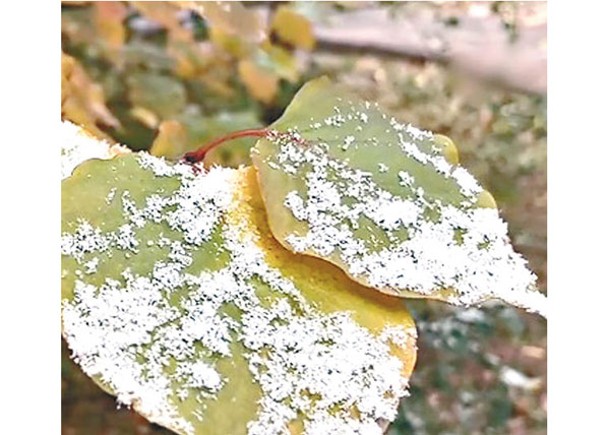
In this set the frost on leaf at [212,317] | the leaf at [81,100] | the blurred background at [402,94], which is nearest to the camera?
the frost on leaf at [212,317]

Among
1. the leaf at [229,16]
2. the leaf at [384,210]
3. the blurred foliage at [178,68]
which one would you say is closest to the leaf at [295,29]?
the blurred foliage at [178,68]

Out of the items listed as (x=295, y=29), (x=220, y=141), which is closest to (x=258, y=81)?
(x=295, y=29)

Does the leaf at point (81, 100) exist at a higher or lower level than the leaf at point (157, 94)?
higher

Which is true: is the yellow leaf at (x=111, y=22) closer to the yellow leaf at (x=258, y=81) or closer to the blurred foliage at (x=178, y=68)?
the blurred foliage at (x=178, y=68)

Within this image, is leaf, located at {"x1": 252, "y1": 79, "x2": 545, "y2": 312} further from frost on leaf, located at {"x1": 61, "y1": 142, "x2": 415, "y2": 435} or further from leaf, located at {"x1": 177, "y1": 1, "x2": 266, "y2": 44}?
leaf, located at {"x1": 177, "y1": 1, "x2": 266, "y2": 44}

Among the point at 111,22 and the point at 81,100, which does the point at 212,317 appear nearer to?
the point at 81,100

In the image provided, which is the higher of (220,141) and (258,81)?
(220,141)
